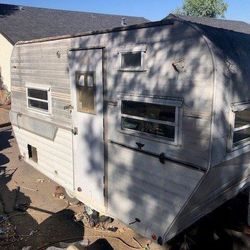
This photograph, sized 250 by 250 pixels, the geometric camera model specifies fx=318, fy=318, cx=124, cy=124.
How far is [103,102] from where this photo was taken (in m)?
5.73

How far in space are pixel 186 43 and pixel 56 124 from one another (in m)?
3.93

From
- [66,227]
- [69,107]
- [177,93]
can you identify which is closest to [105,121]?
[69,107]

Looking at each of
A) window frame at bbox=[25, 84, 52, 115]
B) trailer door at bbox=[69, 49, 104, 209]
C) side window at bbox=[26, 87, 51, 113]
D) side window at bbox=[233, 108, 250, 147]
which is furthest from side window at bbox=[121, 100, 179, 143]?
side window at bbox=[26, 87, 51, 113]

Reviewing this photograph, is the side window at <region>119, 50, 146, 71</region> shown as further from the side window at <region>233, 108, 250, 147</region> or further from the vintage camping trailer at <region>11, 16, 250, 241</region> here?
the side window at <region>233, 108, 250, 147</region>

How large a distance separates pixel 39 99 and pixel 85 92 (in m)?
2.10

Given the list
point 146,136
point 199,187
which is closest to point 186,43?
point 146,136

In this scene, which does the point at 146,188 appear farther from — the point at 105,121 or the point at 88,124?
the point at 88,124

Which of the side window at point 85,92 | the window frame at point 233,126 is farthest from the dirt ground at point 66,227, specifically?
the side window at point 85,92

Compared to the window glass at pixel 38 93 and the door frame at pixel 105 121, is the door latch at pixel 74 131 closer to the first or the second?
the door frame at pixel 105 121

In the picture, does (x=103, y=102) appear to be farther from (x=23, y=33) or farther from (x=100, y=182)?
(x=23, y=33)

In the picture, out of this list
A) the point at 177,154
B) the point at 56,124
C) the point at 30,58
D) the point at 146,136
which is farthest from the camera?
the point at 30,58

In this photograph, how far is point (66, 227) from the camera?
6.66 metres

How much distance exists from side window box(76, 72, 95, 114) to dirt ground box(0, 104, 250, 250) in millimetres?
2473

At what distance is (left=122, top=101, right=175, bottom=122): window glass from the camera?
4603 millimetres
